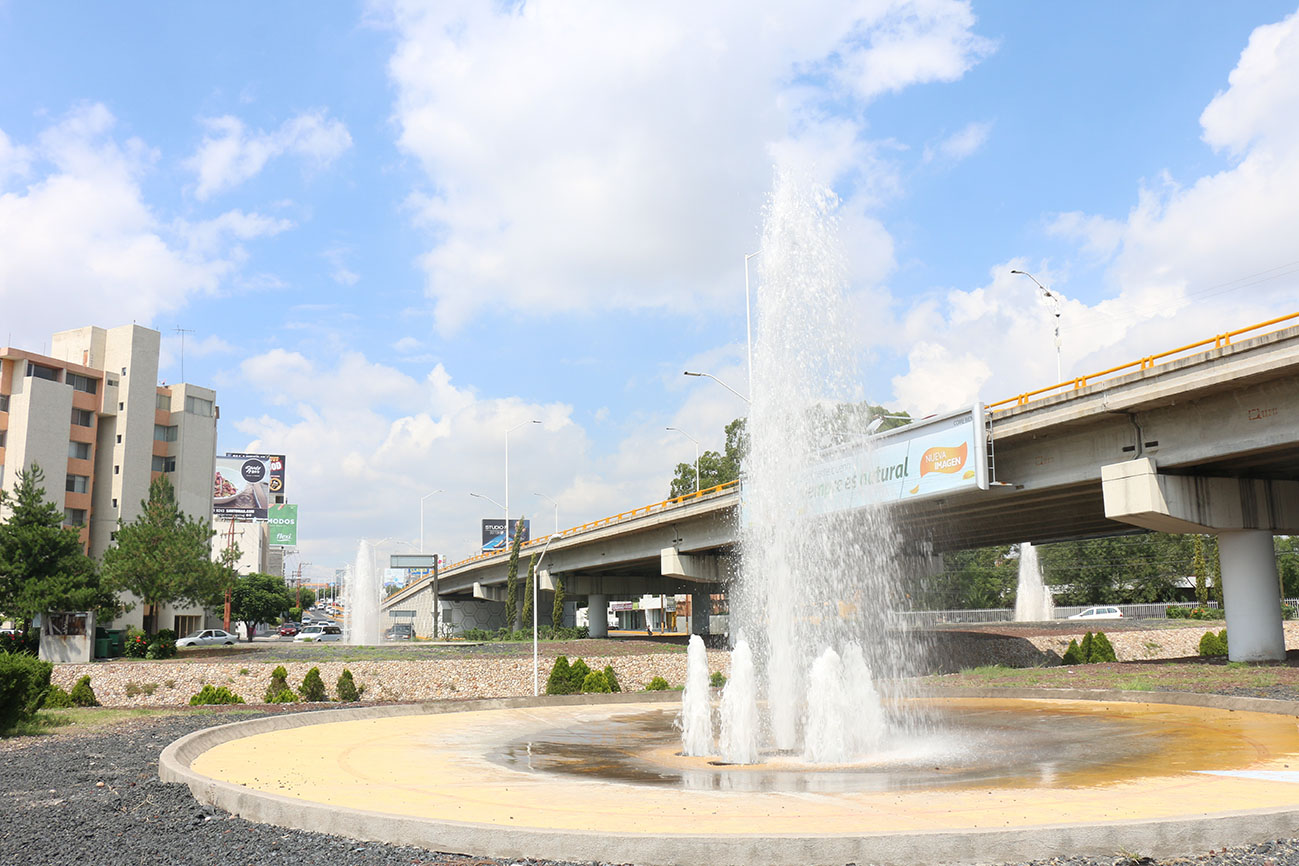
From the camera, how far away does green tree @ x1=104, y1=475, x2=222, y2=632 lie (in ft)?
147

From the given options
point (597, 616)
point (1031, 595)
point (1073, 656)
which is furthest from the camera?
point (1031, 595)

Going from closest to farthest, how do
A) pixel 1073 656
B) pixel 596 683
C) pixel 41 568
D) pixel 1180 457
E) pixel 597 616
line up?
1. pixel 1180 457
2. pixel 596 683
3. pixel 1073 656
4. pixel 41 568
5. pixel 597 616

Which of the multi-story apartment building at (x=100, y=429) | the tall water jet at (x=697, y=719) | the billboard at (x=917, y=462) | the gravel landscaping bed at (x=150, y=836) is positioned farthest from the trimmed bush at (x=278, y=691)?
the multi-story apartment building at (x=100, y=429)

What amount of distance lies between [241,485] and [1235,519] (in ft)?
390

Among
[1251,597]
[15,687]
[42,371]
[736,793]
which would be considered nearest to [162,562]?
[15,687]

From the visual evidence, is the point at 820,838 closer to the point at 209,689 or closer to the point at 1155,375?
the point at 1155,375

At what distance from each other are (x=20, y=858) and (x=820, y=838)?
662 cm

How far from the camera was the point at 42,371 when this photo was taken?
6944 centimetres

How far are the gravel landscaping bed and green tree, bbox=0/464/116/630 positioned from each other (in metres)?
31.5

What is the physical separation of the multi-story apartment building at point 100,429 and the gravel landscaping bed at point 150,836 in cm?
6095

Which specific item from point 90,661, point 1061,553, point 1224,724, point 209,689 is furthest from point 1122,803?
point 1061,553

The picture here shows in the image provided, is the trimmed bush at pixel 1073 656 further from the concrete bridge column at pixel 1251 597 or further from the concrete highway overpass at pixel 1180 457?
the concrete bridge column at pixel 1251 597

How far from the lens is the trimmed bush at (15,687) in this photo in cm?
1777

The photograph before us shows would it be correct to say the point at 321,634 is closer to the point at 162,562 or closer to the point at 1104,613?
the point at 162,562
